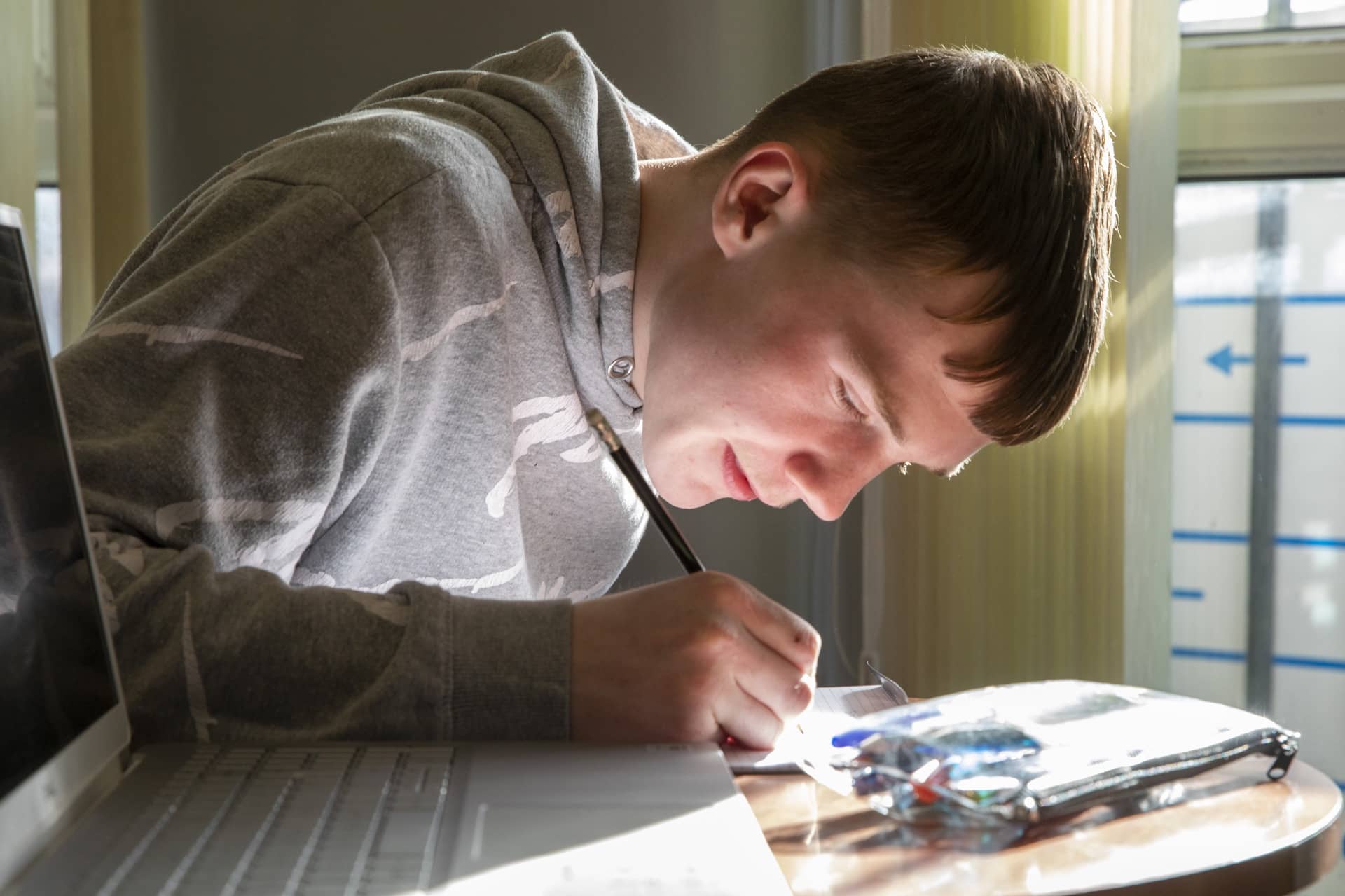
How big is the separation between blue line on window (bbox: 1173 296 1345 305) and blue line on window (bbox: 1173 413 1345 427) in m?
0.17

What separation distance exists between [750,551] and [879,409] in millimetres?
1082

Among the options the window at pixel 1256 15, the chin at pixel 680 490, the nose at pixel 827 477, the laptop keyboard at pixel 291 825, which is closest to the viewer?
the laptop keyboard at pixel 291 825

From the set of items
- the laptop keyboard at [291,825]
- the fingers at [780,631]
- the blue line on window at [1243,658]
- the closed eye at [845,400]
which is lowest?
the blue line on window at [1243,658]

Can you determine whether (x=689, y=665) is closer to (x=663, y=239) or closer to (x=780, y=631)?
(x=780, y=631)

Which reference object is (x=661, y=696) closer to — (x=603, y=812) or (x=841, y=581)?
(x=603, y=812)

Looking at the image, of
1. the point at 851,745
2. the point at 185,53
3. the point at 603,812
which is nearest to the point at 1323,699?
the point at 851,745

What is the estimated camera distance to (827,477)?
0.86 meters

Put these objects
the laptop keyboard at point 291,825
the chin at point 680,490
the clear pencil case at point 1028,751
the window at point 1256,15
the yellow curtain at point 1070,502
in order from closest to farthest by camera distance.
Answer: the laptop keyboard at point 291,825, the clear pencil case at point 1028,751, the chin at point 680,490, the yellow curtain at point 1070,502, the window at point 1256,15

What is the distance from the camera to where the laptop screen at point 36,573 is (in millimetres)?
435

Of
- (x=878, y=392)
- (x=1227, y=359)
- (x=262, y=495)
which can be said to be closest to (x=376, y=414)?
(x=262, y=495)

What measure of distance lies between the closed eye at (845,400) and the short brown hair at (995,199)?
72mm

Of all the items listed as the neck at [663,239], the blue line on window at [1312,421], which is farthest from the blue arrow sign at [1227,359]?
the neck at [663,239]

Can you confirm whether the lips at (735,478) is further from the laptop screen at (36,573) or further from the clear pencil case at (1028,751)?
the laptop screen at (36,573)

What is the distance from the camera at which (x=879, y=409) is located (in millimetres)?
804
